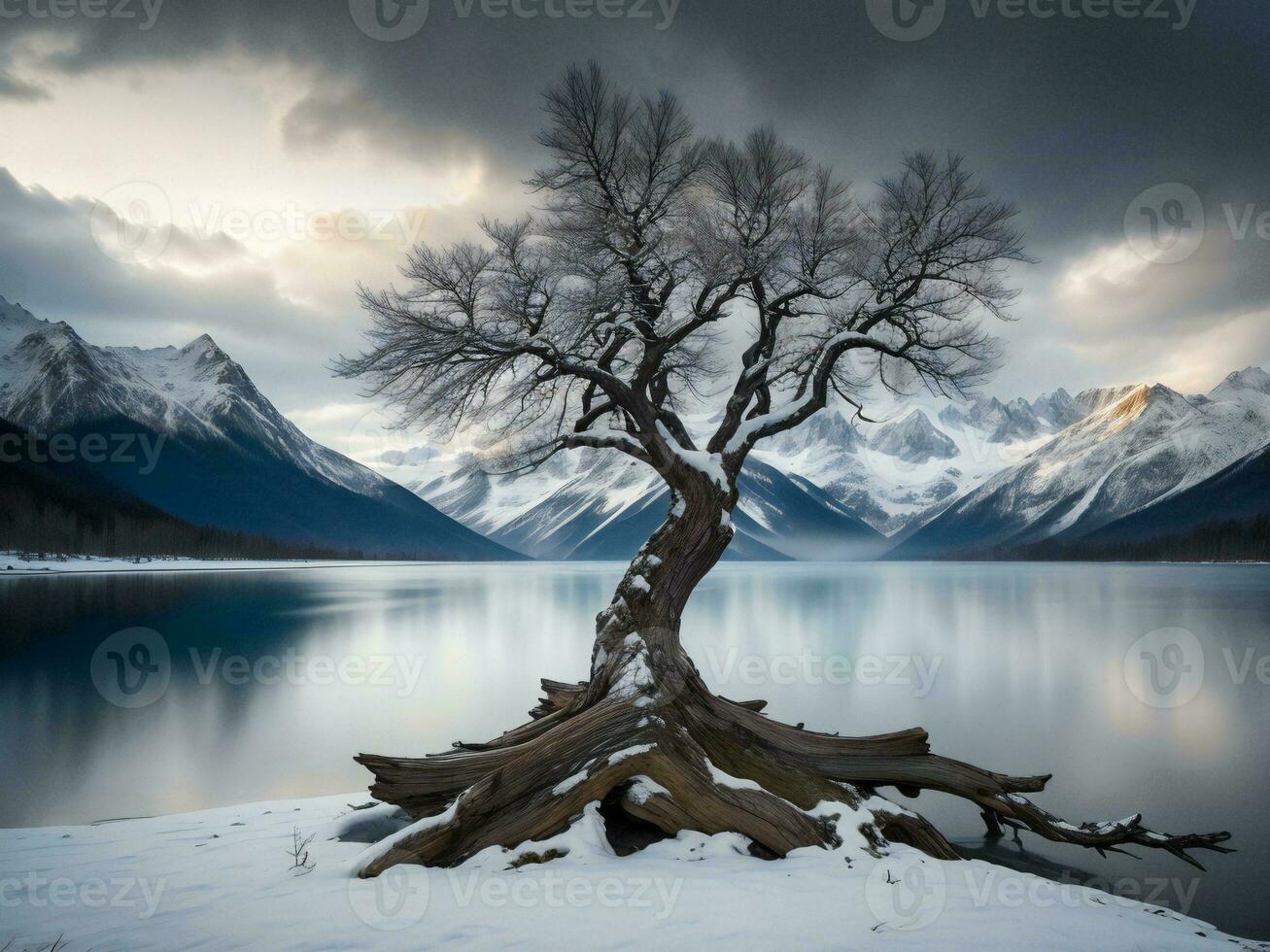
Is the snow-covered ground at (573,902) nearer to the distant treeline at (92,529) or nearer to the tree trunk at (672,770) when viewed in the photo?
the tree trunk at (672,770)

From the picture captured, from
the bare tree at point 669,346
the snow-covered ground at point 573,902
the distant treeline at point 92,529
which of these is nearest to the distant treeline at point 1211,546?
the bare tree at point 669,346

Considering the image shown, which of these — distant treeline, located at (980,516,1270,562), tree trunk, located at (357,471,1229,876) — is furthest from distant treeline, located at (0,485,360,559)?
distant treeline, located at (980,516,1270,562)

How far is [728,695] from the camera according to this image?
17.2m

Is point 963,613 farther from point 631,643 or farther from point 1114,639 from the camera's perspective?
point 631,643

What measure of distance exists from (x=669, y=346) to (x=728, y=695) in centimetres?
1143

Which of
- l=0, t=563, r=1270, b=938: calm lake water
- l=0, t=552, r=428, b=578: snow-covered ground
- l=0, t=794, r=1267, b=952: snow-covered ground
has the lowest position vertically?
l=0, t=552, r=428, b=578: snow-covered ground

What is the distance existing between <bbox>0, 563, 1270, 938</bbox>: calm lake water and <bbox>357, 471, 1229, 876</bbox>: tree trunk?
126cm

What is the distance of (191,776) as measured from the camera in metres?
11.0

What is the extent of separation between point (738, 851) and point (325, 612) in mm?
41741

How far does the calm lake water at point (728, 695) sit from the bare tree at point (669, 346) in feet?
7.61

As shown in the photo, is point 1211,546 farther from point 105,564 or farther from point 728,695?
point 105,564

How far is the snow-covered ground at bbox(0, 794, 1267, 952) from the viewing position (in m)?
4.56

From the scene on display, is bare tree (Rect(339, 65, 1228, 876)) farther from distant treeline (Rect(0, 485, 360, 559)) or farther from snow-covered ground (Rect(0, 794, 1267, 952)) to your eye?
distant treeline (Rect(0, 485, 360, 559))

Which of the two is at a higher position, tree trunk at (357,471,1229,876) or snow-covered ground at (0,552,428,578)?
tree trunk at (357,471,1229,876)
